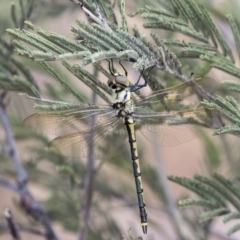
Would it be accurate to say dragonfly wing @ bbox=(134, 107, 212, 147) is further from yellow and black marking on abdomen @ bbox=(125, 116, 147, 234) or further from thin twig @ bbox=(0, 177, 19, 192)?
thin twig @ bbox=(0, 177, 19, 192)

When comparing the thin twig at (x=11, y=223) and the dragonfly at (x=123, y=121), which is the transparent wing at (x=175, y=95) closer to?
the dragonfly at (x=123, y=121)

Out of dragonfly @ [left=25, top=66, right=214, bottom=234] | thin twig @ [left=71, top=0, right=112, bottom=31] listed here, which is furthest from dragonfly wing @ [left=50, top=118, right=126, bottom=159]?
thin twig @ [left=71, top=0, right=112, bottom=31]

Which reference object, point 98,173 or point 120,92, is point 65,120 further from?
point 98,173

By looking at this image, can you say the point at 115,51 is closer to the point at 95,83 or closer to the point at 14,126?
the point at 95,83

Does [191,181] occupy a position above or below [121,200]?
below

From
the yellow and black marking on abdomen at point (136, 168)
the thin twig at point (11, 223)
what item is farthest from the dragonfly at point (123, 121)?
the thin twig at point (11, 223)

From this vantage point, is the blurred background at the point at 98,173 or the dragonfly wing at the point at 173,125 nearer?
the dragonfly wing at the point at 173,125

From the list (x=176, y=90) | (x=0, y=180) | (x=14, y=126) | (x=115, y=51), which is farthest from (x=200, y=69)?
(x=14, y=126)

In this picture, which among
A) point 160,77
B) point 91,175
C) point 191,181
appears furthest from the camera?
point 160,77
